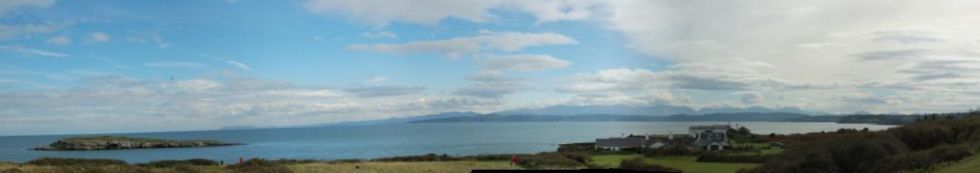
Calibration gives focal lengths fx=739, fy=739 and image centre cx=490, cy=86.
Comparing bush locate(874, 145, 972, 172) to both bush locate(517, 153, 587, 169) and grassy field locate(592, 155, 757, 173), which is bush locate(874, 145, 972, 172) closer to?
grassy field locate(592, 155, 757, 173)

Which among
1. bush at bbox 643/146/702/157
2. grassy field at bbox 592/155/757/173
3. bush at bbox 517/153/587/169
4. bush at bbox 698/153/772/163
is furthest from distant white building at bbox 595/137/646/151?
bush at bbox 517/153/587/169

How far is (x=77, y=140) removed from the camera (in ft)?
655

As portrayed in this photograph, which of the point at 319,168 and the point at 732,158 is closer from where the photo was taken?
the point at 319,168

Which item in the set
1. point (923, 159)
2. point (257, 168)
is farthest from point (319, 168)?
point (923, 159)

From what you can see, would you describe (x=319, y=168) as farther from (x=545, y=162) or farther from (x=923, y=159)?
(x=923, y=159)

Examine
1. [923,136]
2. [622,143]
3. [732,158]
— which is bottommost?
[732,158]

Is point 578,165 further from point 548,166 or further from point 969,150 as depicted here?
point 969,150

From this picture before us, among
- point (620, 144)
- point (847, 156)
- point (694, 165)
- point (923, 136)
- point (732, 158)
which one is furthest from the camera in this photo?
point (620, 144)

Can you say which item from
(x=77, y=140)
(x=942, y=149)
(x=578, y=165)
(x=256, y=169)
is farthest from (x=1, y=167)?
(x=77, y=140)

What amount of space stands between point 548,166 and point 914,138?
28201 millimetres

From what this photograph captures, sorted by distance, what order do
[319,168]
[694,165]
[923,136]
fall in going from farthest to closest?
[694,165]
[923,136]
[319,168]

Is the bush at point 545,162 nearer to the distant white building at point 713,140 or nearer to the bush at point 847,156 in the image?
the bush at point 847,156

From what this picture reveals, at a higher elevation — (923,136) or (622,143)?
(923,136)

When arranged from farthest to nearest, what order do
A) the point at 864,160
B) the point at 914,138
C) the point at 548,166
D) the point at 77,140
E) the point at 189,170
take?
1. the point at 77,140
2. the point at 548,166
3. the point at 914,138
4. the point at 189,170
5. the point at 864,160
